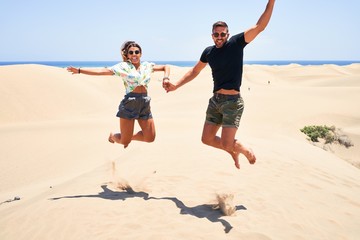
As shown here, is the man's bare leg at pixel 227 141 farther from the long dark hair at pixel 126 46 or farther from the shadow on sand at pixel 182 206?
the long dark hair at pixel 126 46

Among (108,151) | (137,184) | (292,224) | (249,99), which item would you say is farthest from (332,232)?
(249,99)

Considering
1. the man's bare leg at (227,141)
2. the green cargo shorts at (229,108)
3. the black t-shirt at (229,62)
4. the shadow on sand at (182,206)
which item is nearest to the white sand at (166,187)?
the shadow on sand at (182,206)

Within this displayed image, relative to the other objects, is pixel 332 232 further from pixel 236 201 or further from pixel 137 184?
pixel 137 184

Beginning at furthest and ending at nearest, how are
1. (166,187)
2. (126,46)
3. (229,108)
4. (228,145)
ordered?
(166,187)
(126,46)
(228,145)
(229,108)

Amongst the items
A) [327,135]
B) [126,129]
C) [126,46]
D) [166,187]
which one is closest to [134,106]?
[126,129]

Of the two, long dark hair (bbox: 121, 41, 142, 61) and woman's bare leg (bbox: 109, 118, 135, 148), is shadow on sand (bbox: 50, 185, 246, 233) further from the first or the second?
long dark hair (bbox: 121, 41, 142, 61)

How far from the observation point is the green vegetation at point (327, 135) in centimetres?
1508

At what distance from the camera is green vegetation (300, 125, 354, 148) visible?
15.1 meters

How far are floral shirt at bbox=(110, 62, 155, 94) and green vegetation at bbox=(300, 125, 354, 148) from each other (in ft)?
39.3

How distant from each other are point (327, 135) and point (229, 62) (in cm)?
1251

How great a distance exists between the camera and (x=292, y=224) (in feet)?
15.5

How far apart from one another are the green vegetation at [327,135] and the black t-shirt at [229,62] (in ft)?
39.0

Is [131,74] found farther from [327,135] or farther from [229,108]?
[327,135]

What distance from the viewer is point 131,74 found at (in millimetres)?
5387
